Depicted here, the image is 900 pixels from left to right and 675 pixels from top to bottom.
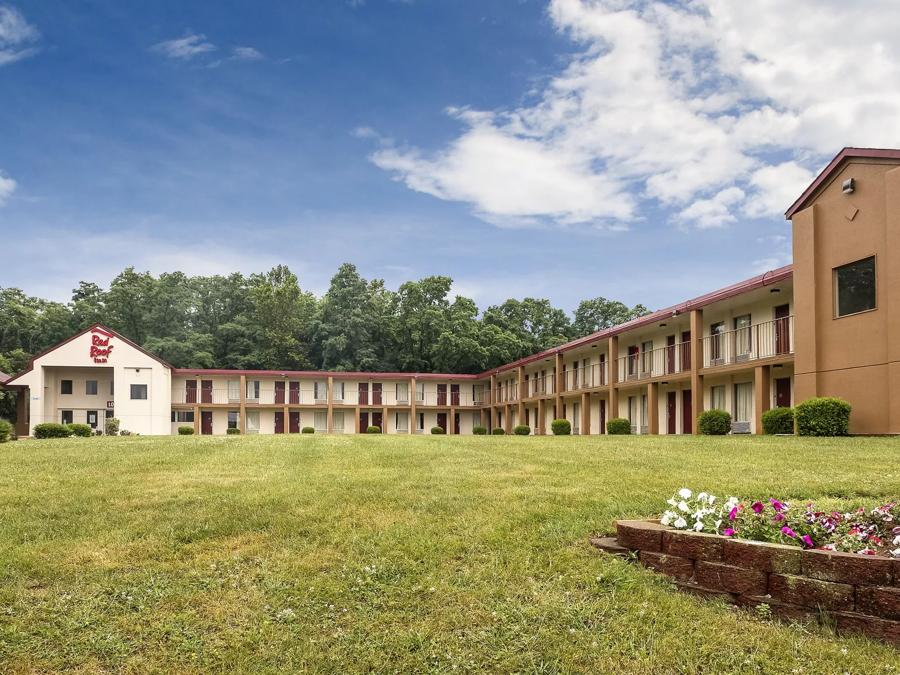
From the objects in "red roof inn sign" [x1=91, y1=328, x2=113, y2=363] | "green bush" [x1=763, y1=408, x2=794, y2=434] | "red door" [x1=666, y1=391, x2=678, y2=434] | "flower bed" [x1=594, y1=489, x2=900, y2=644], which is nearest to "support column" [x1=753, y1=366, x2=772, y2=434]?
"green bush" [x1=763, y1=408, x2=794, y2=434]

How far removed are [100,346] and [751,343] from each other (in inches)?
1405

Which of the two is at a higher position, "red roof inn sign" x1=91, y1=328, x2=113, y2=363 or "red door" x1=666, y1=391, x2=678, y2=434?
"red roof inn sign" x1=91, y1=328, x2=113, y2=363

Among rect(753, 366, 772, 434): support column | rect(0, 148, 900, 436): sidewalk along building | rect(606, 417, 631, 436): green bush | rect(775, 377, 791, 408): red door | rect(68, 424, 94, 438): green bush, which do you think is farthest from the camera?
rect(68, 424, 94, 438): green bush

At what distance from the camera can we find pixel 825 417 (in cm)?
1627

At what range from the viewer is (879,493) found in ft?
25.4

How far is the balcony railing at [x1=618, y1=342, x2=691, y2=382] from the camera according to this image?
2597cm

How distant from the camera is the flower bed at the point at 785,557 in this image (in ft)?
15.8

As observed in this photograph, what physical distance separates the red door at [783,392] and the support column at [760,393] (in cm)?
84

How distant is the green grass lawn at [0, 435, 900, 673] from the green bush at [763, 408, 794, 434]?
828 cm

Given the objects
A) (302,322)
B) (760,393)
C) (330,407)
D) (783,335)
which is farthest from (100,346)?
(783,335)

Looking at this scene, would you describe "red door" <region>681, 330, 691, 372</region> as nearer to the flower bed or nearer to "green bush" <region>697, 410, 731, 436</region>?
"green bush" <region>697, 410, 731, 436</region>

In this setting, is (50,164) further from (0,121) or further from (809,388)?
(809,388)

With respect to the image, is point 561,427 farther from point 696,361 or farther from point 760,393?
point 760,393

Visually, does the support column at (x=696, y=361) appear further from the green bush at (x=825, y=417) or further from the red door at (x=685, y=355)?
the green bush at (x=825, y=417)
